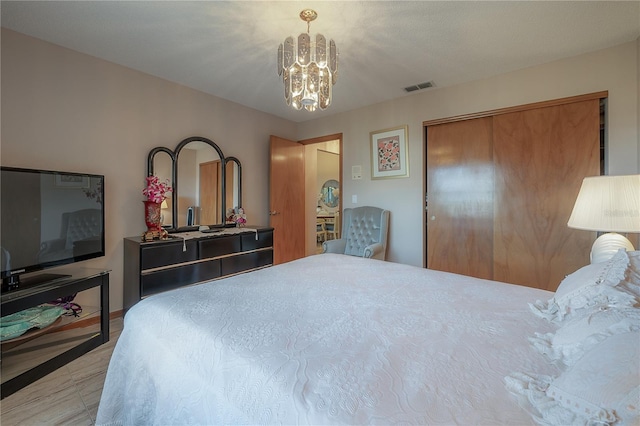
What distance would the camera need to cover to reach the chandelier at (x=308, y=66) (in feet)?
6.12

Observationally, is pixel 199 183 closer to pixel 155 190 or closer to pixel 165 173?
pixel 165 173

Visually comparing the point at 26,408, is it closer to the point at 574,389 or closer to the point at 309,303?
the point at 309,303

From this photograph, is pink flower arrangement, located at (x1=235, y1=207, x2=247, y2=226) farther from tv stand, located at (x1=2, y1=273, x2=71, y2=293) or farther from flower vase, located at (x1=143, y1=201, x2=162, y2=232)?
tv stand, located at (x1=2, y1=273, x2=71, y2=293)

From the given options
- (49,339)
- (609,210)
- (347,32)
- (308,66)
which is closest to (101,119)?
(49,339)

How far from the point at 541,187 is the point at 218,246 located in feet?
11.4

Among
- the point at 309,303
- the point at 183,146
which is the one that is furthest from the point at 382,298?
the point at 183,146

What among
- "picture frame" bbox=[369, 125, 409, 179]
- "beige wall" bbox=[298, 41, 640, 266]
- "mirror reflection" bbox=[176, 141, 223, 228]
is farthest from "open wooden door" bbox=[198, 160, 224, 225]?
"picture frame" bbox=[369, 125, 409, 179]

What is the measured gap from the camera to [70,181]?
2.26 metres

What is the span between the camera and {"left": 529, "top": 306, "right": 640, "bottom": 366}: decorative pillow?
756 mm

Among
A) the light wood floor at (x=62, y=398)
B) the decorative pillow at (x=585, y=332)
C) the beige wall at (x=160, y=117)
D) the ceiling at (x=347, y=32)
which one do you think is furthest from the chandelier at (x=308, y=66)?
the light wood floor at (x=62, y=398)

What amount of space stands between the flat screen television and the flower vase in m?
0.39

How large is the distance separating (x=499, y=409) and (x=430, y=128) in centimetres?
335

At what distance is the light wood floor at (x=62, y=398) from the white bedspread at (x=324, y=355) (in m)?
0.52

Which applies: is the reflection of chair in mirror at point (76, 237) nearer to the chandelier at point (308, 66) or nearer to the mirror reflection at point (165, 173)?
the mirror reflection at point (165, 173)
